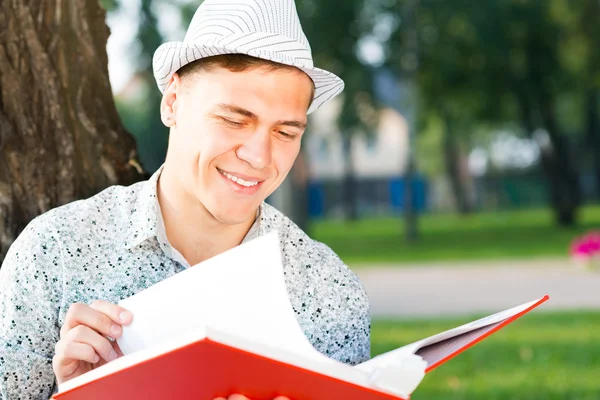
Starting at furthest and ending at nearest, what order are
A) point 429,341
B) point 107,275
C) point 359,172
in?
point 359,172, point 107,275, point 429,341

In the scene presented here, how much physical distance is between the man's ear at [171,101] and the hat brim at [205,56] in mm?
20

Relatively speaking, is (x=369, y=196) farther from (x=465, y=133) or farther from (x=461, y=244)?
(x=461, y=244)

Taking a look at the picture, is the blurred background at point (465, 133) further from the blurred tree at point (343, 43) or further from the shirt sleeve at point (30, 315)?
the shirt sleeve at point (30, 315)

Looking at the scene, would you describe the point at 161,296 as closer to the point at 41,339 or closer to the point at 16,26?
the point at 41,339

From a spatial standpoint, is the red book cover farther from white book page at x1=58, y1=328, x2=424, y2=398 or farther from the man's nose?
the man's nose

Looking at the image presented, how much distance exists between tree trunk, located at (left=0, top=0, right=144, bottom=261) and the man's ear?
646mm

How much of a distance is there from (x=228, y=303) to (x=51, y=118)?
1.16m

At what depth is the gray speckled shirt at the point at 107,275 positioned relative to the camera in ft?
6.52

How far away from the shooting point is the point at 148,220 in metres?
2.12

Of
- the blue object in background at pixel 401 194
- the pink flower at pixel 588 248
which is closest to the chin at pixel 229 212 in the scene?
the pink flower at pixel 588 248

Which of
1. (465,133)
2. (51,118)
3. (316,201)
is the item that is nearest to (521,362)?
(51,118)

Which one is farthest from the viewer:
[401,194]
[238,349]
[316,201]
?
[401,194]

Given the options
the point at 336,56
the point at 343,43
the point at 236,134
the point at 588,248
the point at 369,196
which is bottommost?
the point at 369,196

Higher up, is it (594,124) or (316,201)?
(594,124)
